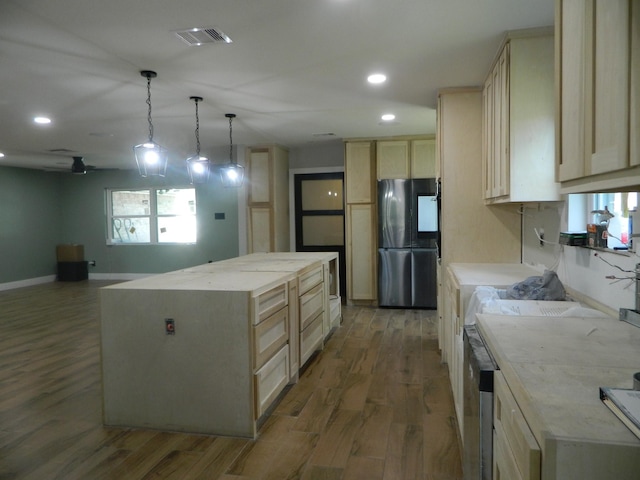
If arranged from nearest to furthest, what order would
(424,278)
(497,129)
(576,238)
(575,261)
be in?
(576,238), (575,261), (497,129), (424,278)

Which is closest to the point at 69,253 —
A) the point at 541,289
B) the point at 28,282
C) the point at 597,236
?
the point at 28,282

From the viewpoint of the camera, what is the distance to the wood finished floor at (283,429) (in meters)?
2.23

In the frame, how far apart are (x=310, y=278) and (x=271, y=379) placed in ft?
3.83

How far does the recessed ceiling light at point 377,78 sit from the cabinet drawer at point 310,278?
5.44 ft

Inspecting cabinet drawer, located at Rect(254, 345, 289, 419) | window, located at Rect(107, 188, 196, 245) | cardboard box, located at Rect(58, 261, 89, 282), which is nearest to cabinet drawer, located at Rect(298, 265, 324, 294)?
cabinet drawer, located at Rect(254, 345, 289, 419)

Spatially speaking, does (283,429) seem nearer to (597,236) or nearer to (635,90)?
(597,236)

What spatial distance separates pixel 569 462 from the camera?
2.68ft

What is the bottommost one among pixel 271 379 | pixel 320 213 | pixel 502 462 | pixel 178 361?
pixel 271 379

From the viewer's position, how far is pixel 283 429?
265 cm

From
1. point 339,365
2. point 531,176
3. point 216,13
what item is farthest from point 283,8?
point 339,365

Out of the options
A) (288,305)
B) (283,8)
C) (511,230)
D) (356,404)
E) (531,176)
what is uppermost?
(283,8)

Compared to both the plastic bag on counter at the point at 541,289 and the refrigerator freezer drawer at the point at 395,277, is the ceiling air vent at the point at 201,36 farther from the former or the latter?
the refrigerator freezer drawer at the point at 395,277

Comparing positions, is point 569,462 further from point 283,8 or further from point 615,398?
point 283,8

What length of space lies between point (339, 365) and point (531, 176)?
214 cm
